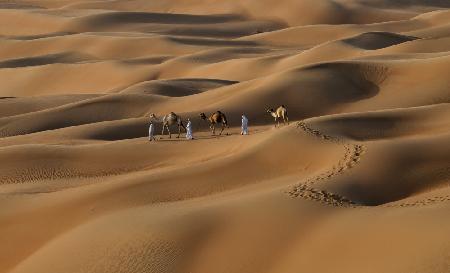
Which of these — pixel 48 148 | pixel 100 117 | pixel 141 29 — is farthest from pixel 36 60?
pixel 48 148

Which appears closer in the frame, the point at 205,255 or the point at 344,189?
the point at 205,255

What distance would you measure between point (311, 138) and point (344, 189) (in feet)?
8.57

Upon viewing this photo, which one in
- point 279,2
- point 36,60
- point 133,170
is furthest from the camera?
point 279,2

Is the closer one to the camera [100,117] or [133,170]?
[133,170]

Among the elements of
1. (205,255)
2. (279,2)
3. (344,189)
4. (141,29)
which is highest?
(279,2)

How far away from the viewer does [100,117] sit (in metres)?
19.9

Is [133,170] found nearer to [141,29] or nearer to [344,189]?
[344,189]

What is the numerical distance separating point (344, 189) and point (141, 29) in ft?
147

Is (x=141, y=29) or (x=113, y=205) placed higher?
(x=141, y=29)

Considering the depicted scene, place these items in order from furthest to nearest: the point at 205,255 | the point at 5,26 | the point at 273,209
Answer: the point at 5,26 < the point at 273,209 < the point at 205,255

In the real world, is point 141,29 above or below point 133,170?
above

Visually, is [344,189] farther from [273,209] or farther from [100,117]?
[100,117]

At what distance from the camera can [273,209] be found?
8.02m

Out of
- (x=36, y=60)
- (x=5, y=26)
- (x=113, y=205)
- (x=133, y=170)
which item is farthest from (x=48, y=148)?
(x=5, y=26)
